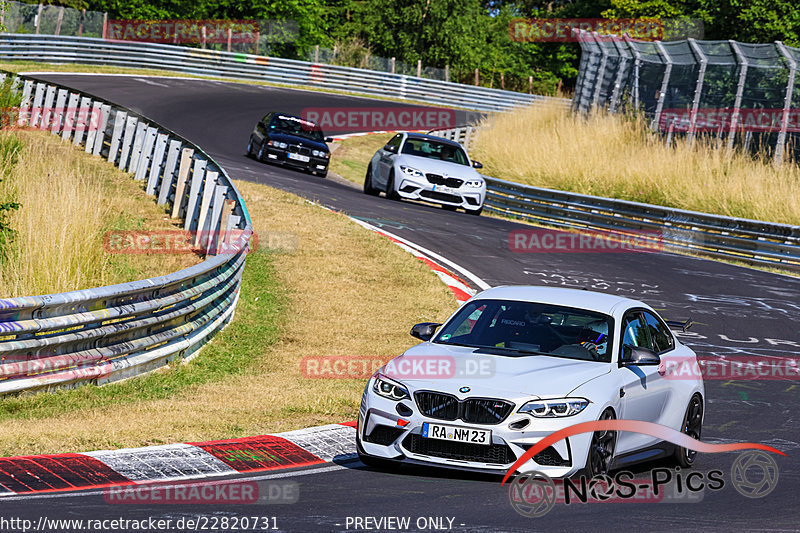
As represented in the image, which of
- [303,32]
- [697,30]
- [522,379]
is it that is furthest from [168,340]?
[303,32]

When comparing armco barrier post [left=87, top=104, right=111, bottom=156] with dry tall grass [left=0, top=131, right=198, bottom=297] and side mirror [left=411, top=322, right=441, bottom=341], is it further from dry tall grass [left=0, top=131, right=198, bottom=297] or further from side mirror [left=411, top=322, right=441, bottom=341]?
side mirror [left=411, top=322, right=441, bottom=341]

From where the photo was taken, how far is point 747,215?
26.9 m

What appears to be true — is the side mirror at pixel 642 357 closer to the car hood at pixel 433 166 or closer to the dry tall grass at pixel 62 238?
the dry tall grass at pixel 62 238

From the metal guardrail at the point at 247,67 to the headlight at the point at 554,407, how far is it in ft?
140

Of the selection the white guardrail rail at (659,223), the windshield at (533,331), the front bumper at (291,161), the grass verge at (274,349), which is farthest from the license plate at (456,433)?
the front bumper at (291,161)

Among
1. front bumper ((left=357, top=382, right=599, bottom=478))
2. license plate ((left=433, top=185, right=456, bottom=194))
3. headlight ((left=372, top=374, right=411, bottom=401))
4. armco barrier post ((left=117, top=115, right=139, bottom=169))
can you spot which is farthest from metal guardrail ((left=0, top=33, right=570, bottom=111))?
front bumper ((left=357, top=382, right=599, bottom=478))

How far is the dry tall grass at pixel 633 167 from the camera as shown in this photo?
1071 inches

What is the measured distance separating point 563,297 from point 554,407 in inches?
65.2

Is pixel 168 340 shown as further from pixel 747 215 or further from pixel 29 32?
pixel 29 32

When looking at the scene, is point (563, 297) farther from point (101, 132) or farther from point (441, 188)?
point (101, 132)

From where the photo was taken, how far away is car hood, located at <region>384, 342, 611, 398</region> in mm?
7824

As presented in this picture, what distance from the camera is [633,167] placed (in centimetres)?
3055

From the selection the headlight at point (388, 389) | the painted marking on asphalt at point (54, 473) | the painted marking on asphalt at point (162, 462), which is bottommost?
the painted marking on asphalt at point (162, 462)

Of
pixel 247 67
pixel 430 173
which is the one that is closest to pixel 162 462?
pixel 430 173
